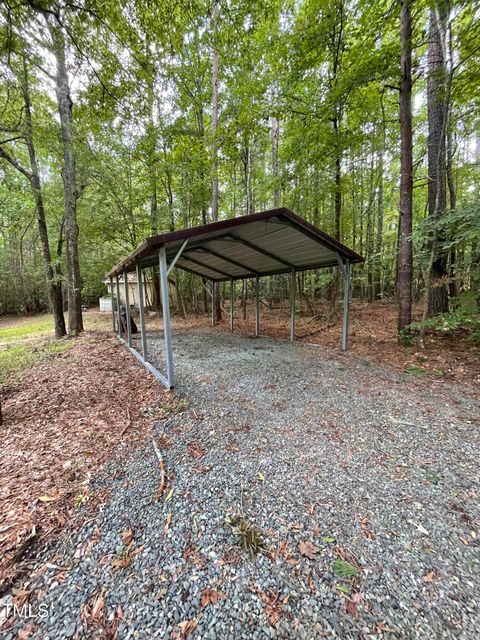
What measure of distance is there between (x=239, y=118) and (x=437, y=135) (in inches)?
190

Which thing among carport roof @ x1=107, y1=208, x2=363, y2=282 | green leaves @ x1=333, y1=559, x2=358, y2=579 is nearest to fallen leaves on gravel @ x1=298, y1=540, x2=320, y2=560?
green leaves @ x1=333, y1=559, x2=358, y2=579

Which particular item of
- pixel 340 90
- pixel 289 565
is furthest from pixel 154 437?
pixel 340 90

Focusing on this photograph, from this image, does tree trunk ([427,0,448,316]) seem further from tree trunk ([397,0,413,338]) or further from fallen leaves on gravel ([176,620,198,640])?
fallen leaves on gravel ([176,620,198,640])

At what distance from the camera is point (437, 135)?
17.4 feet

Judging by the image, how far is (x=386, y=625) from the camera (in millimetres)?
1181

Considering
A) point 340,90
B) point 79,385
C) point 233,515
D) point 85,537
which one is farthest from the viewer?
point 340,90

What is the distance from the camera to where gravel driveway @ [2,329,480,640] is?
1.21 m

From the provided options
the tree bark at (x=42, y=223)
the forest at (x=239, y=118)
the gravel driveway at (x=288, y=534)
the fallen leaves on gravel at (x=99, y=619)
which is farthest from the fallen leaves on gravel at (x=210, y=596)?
the tree bark at (x=42, y=223)

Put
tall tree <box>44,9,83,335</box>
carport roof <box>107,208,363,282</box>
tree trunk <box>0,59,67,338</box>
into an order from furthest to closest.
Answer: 1. tall tree <box>44,9,83,335</box>
2. tree trunk <box>0,59,67,338</box>
3. carport roof <box>107,208,363,282</box>

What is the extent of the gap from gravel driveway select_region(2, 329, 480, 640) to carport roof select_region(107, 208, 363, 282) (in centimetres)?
279

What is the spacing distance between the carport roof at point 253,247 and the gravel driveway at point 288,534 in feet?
9.15

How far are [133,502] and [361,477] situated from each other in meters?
1.90

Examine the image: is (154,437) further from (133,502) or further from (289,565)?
(289,565)

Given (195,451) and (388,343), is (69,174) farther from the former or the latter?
(388,343)
